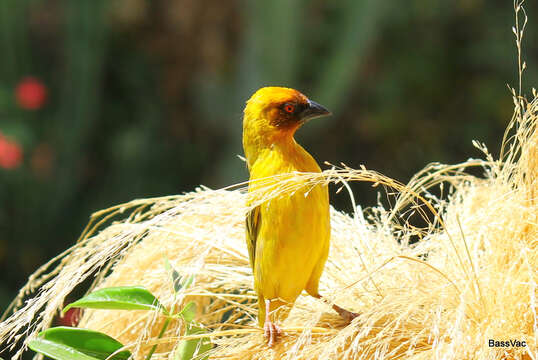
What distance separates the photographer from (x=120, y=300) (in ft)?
2.32

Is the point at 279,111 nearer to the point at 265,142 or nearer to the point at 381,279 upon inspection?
the point at 265,142

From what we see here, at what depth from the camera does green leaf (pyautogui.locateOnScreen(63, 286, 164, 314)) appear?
70 cm

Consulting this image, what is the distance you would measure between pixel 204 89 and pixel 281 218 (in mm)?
2464

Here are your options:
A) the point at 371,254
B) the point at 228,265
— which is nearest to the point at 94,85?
the point at 228,265

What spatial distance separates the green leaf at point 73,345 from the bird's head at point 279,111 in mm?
337

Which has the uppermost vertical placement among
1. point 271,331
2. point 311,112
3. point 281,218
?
point 311,112

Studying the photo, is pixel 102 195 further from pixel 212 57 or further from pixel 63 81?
pixel 212 57

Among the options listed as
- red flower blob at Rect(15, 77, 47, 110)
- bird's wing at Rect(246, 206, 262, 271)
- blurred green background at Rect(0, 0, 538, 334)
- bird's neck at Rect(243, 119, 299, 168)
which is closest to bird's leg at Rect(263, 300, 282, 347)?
bird's wing at Rect(246, 206, 262, 271)

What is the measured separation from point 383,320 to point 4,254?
249 cm

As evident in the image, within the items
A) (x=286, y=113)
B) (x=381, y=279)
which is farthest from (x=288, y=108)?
(x=381, y=279)

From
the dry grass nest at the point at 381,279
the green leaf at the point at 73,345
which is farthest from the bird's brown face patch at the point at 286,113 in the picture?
the green leaf at the point at 73,345

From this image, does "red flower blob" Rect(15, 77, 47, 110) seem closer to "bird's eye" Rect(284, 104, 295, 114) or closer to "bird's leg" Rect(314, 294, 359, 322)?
"bird's eye" Rect(284, 104, 295, 114)

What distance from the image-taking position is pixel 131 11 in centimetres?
336

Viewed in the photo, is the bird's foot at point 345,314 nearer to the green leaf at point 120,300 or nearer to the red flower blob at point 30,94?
the green leaf at point 120,300
